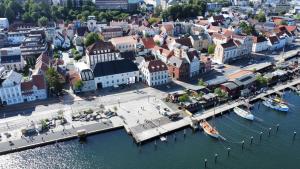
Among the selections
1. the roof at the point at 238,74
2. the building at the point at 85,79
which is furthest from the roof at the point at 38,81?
the roof at the point at 238,74

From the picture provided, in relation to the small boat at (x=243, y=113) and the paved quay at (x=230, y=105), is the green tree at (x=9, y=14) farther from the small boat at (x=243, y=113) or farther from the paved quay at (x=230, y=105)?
the small boat at (x=243, y=113)

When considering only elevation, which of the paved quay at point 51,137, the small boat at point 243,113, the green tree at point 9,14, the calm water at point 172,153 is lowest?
the calm water at point 172,153

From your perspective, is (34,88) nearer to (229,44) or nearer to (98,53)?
(98,53)

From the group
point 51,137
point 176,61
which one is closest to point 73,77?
point 51,137

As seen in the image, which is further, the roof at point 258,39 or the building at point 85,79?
the roof at point 258,39

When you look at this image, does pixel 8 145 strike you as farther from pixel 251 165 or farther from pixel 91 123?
pixel 251 165
